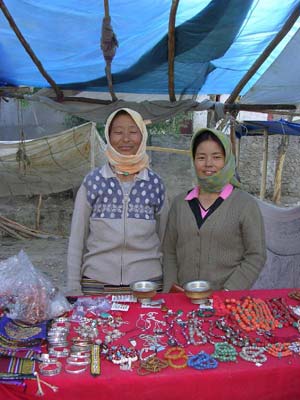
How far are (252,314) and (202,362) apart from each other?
49 centimetres

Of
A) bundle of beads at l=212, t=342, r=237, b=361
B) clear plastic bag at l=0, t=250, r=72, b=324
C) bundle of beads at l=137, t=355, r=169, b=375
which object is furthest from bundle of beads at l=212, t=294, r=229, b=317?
clear plastic bag at l=0, t=250, r=72, b=324

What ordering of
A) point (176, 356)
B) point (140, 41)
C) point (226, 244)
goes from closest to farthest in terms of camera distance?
point (176, 356)
point (226, 244)
point (140, 41)

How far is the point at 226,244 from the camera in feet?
7.52

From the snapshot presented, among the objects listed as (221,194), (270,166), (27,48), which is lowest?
(270,166)

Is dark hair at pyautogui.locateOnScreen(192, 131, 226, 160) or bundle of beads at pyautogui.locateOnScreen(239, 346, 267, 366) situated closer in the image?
bundle of beads at pyautogui.locateOnScreen(239, 346, 267, 366)

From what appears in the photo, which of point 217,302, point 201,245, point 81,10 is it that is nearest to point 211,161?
point 201,245

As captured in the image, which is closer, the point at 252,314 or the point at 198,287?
the point at 252,314

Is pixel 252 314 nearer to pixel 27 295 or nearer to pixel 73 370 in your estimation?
pixel 73 370

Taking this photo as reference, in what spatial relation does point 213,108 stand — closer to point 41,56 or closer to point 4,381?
point 41,56

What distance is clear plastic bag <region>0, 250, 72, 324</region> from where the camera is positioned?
173 centimetres

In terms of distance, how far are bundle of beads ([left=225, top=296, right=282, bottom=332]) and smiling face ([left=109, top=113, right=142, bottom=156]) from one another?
0.99m

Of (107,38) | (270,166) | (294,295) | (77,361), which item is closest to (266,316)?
(294,295)

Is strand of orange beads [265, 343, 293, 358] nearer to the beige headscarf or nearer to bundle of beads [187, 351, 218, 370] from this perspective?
bundle of beads [187, 351, 218, 370]

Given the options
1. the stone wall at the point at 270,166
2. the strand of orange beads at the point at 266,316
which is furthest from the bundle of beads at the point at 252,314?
the stone wall at the point at 270,166
